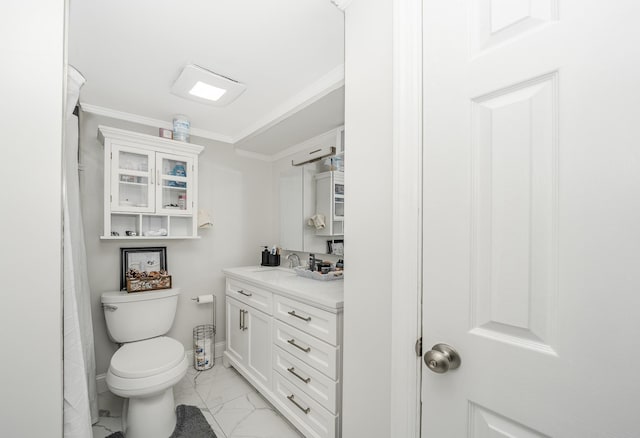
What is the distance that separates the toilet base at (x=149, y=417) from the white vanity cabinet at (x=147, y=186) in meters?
1.13

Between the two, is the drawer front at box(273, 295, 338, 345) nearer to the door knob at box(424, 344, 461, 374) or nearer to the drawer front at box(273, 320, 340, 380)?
the drawer front at box(273, 320, 340, 380)

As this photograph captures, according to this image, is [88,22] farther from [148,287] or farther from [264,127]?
[148,287]

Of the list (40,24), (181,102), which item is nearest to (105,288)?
(181,102)

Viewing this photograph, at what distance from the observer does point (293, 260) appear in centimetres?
268

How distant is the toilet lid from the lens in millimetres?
1545

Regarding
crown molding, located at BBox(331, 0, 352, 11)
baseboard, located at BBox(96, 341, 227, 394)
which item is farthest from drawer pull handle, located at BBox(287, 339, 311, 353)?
crown molding, located at BBox(331, 0, 352, 11)

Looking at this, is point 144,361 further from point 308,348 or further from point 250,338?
point 308,348

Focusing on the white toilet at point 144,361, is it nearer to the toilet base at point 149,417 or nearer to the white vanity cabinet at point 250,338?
the toilet base at point 149,417

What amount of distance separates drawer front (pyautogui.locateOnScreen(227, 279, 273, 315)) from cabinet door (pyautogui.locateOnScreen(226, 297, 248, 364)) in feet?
0.24

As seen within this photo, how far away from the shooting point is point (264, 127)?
2.33m

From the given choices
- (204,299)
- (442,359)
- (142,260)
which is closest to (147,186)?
(142,260)

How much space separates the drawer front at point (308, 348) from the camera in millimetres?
1396

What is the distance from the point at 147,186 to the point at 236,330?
Answer: 54.9 inches

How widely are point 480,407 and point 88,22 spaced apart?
2142 mm
